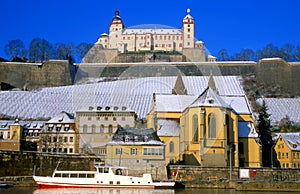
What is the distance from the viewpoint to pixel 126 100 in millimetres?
48844

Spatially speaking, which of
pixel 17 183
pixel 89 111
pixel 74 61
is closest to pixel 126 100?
pixel 89 111

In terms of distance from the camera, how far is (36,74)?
365ft

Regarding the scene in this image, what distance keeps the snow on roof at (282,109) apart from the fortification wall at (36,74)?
47723 millimetres

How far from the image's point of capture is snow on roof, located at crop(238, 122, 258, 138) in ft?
178

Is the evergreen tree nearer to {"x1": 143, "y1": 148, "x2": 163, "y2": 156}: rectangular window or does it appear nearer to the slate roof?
{"x1": 143, "y1": 148, "x2": 163, "y2": 156}: rectangular window

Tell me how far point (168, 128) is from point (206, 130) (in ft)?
24.4

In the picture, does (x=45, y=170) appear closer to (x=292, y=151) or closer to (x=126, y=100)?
(x=126, y=100)

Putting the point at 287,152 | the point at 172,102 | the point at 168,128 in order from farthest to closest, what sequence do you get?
1. the point at 287,152
2. the point at 172,102
3. the point at 168,128

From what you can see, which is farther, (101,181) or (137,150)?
(137,150)

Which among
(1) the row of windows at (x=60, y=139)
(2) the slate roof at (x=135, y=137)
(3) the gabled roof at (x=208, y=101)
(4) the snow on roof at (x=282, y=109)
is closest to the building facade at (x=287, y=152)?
(3) the gabled roof at (x=208, y=101)

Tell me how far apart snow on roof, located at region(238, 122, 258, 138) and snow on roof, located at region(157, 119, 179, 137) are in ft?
25.4

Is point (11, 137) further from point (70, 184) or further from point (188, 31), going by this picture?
point (188, 31)

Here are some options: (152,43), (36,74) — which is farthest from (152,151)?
(36,74)

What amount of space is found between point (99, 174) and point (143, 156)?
536 cm
